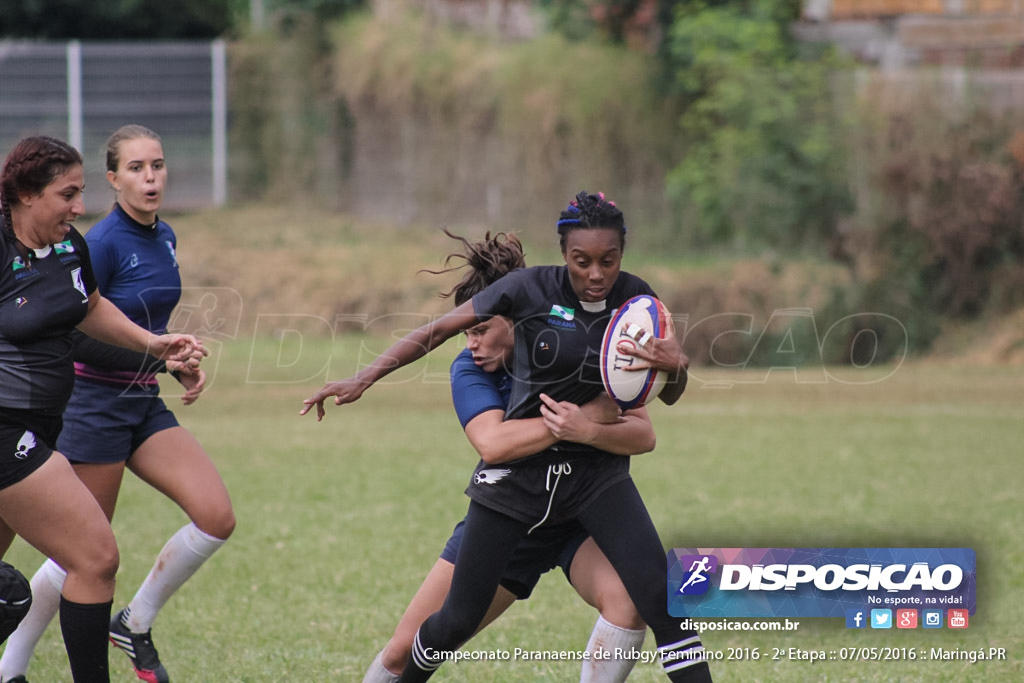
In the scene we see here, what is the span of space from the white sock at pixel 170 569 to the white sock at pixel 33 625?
372 mm

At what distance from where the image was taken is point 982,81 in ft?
64.3

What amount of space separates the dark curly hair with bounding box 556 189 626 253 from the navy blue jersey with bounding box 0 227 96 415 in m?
1.81

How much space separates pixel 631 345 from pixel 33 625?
293 centimetres

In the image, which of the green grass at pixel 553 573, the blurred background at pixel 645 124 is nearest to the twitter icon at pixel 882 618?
the green grass at pixel 553 573

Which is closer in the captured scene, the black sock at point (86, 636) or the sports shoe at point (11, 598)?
the sports shoe at point (11, 598)

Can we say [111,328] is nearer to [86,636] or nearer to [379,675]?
[86,636]

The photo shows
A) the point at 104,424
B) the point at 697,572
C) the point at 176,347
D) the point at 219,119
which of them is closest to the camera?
A: the point at 697,572

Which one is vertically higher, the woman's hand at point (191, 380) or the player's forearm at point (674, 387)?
the player's forearm at point (674, 387)

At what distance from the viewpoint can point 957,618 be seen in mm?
5570

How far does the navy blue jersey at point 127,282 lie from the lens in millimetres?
5414

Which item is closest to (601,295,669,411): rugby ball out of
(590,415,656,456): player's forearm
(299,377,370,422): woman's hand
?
(590,415,656,456): player's forearm

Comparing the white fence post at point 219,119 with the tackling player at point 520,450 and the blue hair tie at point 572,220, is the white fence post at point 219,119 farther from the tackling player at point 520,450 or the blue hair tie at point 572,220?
the blue hair tie at point 572,220

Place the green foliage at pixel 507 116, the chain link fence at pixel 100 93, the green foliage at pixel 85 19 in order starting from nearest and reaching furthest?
1. the chain link fence at pixel 100 93
2. the green foliage at pixel 507 116
3. the green foliage at pixel 85 19

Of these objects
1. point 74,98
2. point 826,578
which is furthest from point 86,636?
point 74,98
